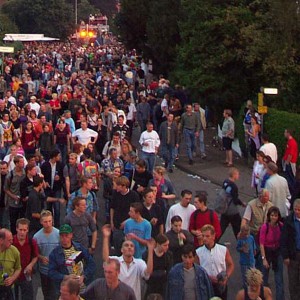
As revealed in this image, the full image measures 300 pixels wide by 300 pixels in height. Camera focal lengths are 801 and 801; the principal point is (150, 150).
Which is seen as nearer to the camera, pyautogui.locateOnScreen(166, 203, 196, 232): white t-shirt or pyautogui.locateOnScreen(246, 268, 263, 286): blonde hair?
pyautogui.locateOnScreen(246, 268, 263, 286): blonde hair

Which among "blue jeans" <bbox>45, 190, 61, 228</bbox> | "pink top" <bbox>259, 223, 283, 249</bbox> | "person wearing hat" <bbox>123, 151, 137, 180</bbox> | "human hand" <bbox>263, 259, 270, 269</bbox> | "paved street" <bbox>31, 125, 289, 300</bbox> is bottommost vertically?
"paved street" <bbox>31, 125, 289, 300</bbox>

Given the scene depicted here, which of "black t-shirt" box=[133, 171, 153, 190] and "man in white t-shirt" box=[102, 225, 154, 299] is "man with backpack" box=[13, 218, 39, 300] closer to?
"man in white t-shirt" box=[102, 225, 154, 299]

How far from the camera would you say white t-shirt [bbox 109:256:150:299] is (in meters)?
8.27

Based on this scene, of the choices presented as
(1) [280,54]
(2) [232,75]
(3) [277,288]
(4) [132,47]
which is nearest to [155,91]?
(2) [232,75]

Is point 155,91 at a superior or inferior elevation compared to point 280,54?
inferior

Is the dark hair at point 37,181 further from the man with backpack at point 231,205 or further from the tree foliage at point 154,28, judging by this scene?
the tree foliage at point 154,28

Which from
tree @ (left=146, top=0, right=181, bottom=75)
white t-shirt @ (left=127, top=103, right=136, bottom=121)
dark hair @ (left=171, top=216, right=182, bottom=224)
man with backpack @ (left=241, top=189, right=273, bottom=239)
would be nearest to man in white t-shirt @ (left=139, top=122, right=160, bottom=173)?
white t-shirt @ (left=127, top=103, right=136, bottom=121)

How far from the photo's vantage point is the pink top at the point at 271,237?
9914 millimetres

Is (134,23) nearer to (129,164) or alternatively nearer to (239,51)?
(239,51)

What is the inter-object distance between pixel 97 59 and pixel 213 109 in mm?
27766

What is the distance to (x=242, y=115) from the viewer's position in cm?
2169

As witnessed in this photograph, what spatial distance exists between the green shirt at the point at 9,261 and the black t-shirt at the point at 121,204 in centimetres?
236

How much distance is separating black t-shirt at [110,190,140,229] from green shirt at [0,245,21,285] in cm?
236

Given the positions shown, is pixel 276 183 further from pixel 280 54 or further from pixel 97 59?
pixel 97 59
